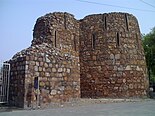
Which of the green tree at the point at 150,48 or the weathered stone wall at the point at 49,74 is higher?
the green tree at the point at 150,48

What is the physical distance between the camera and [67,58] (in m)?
12.0

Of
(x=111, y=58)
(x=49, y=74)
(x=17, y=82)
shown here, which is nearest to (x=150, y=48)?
(x=111, y=58)

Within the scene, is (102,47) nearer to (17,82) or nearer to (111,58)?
(111,58)

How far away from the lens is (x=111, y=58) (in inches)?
661

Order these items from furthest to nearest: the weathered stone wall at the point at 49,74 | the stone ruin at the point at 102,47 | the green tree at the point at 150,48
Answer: the green tree at the point at 150,48, the stone ruin at the point at 102,47, the weathered stone wall at the point at 49,74

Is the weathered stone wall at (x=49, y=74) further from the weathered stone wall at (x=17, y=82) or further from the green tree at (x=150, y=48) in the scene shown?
the green tree at (x=150, y=48)

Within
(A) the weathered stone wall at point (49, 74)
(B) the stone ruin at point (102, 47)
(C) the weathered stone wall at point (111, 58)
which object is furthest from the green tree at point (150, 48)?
(A) the weathered stone wall at point (49, 74)

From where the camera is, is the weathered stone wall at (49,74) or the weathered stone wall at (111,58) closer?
the weathered stone wall at (49,74)

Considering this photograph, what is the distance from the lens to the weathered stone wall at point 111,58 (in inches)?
653

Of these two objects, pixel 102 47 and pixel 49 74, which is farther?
pixel 102 47

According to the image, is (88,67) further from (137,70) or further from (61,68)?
(61,68)

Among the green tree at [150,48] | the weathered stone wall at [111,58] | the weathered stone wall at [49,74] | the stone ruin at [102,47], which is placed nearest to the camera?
the weathered stone wall at [49,74]

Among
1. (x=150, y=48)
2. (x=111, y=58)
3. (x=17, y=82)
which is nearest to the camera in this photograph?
(x=17, y=82)

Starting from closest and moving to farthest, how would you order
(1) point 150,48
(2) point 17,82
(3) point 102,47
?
(2) point 17,82, (3) point 102,47, (1) point 150,48
